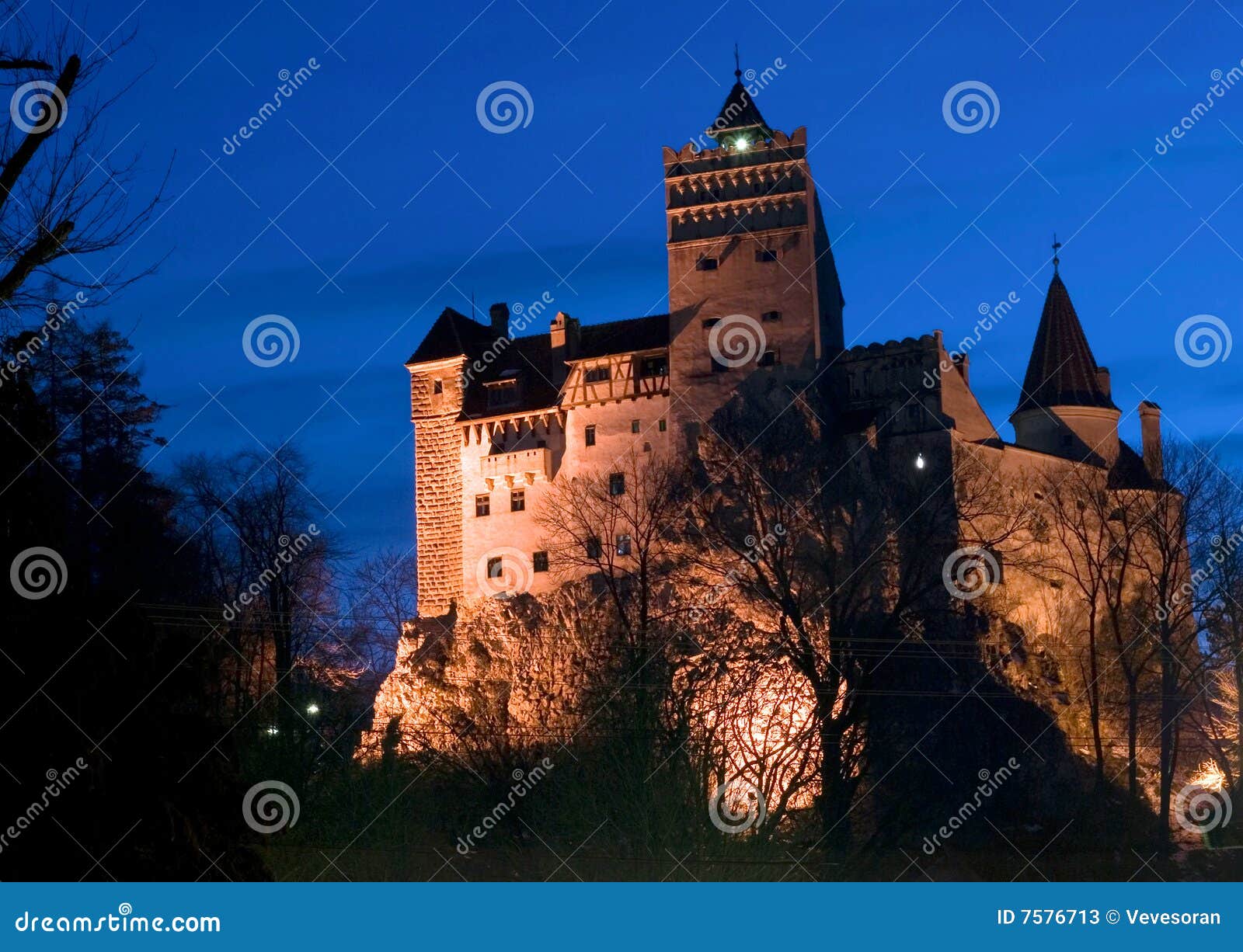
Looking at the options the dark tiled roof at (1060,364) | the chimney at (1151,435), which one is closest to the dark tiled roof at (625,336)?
the dark tiled roof at (1060,364)

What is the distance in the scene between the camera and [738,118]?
56.7 meters

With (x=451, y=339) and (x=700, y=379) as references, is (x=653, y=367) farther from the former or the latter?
(x=451, y=339)

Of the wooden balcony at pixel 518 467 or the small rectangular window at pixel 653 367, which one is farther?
the wooden balcony at pixel 518 467

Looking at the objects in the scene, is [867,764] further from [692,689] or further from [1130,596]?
[1130,596]

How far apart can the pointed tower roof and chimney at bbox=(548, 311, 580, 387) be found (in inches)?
324

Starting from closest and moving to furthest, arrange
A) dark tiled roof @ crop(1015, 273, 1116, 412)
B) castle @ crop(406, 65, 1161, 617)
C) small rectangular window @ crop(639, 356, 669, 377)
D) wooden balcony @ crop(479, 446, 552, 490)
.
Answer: castle @ crop(406, 65, 1161, 617) → small rectangular window @ crop(639, 356, 669, 377) → wooden balcony @ crop(479, 446, 552, 490) → dark tiled roof @ crop(1015, 273, 1116, 412)

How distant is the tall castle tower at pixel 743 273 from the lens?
169 ft

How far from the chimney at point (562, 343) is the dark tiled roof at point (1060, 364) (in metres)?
15.9

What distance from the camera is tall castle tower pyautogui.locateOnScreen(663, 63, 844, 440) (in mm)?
51594

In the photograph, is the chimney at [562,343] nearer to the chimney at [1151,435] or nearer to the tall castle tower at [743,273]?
the tall castle tower at [743,273]

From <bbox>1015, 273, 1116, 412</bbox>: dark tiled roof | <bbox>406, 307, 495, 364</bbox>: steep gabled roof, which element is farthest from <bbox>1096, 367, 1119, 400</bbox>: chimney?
<bbox>406, 307, 495, 364</bbox>: steep gabled roof

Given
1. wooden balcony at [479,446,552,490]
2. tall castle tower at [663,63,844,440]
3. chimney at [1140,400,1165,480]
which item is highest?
chimney at [1140,400,1165,480]

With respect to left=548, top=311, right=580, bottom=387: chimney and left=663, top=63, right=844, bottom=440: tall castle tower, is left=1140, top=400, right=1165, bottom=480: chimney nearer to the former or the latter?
left=663, top=63, right=844, bottom=440: tall castle tower

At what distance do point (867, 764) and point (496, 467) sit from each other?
68.4 feet
